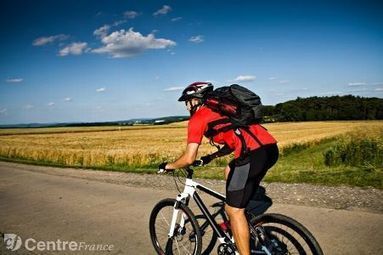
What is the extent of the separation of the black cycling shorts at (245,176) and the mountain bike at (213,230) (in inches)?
12.7

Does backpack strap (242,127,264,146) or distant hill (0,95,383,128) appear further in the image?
distant hill (0,95,383,128)

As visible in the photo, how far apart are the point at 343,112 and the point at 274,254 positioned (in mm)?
109816

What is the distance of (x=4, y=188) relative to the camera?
1158cm

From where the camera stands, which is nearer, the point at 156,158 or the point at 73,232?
the point at 73,232

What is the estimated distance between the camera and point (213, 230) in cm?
391

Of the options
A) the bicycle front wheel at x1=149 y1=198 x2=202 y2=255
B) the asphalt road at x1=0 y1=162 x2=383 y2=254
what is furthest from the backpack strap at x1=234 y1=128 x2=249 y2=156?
the asphalt road at x1=0 y1=162 x2=383 y2=254

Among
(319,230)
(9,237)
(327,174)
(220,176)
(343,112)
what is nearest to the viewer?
(319,230)

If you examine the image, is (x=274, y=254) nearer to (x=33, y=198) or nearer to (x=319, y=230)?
(x=319, y=230)

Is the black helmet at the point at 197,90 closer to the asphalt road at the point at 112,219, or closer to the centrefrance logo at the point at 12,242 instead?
the asphalt road at the point at 112,219

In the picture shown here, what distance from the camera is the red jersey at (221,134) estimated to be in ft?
11.4

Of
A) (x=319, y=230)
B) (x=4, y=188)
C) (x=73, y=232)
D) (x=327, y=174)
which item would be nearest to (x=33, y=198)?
(x=4, y=188)

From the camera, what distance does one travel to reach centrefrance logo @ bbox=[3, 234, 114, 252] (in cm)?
526

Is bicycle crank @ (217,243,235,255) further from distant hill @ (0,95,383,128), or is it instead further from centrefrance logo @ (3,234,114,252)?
distant hill @ (0,95,383,128)

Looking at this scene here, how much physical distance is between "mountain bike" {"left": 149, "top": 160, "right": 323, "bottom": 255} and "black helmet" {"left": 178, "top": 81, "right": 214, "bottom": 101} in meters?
0.80
